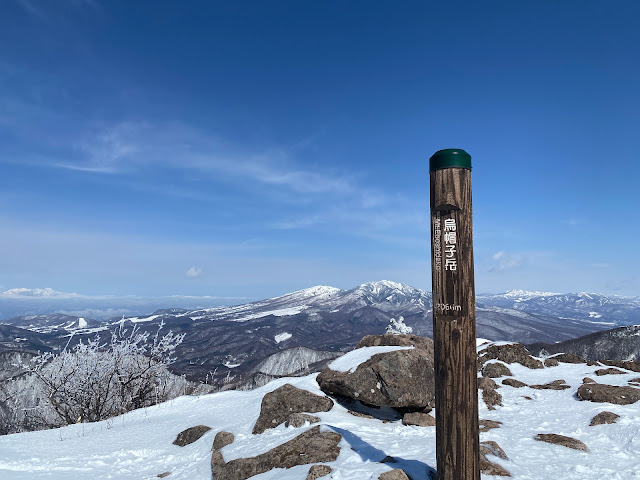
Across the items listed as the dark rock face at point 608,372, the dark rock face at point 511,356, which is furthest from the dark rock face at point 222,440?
the dark rock face at point 608,372

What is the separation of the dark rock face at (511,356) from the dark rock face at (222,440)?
49.3 ft

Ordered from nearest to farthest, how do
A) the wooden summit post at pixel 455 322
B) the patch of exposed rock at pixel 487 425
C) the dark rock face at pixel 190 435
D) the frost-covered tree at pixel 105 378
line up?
1. the wooden summit post at pixel 455 322
2. the patch of exposed rock at pixel 487 425
3. the dark rock face at pixel 190 435
4. the frost-covered tree at pixel 105 378

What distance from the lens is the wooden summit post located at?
19.7ft

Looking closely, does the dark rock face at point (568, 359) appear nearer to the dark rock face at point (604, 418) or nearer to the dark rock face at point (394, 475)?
the dark rock face at point (604, 418)

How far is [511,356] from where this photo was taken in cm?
2252

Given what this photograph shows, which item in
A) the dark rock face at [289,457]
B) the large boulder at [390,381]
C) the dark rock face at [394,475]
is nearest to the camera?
the dark rock face at [394,475]

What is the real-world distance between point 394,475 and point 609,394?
1117 cm

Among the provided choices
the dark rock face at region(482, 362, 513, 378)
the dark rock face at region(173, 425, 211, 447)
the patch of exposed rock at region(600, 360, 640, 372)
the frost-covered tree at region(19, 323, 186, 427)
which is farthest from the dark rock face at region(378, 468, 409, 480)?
the frost-covered tree at region(19, 323, 186, 427)

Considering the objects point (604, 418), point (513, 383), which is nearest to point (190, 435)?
point (604, 418)

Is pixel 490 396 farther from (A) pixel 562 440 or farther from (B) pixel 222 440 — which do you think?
(B) pixel 222 440

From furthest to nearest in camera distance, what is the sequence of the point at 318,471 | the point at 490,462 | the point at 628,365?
the point at 628,365 < the point at 490,462 < the point at 318,471

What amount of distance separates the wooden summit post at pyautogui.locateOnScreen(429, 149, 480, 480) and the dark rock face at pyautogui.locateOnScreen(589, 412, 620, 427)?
8332 millimetres

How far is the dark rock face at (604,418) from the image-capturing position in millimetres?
11750

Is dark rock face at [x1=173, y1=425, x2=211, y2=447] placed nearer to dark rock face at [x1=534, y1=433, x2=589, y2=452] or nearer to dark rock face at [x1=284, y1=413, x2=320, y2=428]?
dark rock face at [x1=284, y1=413, x2=320, y2=428]
